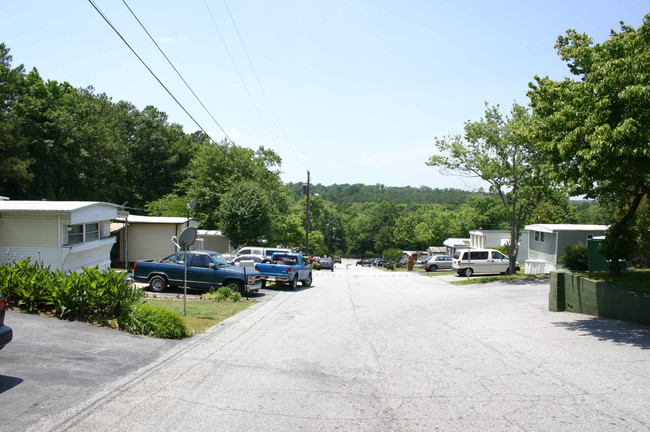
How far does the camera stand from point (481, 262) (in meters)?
32.1

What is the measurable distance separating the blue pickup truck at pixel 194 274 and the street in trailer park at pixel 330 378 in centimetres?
619

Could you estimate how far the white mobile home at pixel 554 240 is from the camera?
31.4 m

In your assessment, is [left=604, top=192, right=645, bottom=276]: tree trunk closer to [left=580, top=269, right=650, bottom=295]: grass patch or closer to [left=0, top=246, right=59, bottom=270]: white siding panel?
[left=580, top=269, right=650, bottom=295]: grass patch

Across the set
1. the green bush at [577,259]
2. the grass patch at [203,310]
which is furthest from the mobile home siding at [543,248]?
the grass patch at [203,310]

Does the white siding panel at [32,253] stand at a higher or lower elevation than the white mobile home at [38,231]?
lower

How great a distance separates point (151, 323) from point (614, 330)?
10.6 meters

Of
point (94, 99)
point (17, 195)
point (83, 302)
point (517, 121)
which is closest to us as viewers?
point (83, 302)

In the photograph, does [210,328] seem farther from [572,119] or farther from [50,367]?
[572,119]

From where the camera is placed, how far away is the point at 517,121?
27406 millimetres

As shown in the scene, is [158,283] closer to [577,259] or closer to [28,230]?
[28,230]

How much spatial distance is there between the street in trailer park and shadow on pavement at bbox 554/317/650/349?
0.04 meters

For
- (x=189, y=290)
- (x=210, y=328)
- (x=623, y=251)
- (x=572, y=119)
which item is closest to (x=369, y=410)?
(x=210, y=328)

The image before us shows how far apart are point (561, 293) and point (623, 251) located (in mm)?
2264

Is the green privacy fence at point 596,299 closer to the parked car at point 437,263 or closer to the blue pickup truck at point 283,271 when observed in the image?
the blue pickup truck at point 283,271
